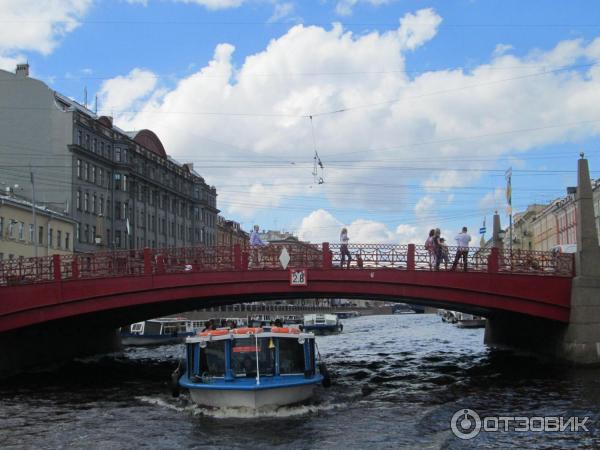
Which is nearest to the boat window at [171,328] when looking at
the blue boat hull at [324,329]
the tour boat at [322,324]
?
the tour boat at [322,324]

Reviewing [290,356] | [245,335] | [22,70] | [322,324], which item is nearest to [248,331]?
[245,335]

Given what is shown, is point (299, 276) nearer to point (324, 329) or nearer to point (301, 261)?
point (301, 261)

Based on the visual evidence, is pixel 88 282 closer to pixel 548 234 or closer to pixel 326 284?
pixel 326 284

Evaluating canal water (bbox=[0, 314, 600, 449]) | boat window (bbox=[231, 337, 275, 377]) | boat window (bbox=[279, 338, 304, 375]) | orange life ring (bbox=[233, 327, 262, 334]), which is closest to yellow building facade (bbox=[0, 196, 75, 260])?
canal water (bbox=[0, 314, 600, 449])

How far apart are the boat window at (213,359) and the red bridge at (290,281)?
874cm

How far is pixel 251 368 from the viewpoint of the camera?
26281 millimetres

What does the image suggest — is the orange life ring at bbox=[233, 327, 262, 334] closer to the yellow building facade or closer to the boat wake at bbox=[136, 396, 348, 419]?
the boat wake at bbox=[136, 396, 348, 419]

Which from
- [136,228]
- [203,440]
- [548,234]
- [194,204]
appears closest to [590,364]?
[203,440]

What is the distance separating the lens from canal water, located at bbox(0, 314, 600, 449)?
2180 cm

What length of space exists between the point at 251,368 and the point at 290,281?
383 inches

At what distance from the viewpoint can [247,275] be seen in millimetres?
35781

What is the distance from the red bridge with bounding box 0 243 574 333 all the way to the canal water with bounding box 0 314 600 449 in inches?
129

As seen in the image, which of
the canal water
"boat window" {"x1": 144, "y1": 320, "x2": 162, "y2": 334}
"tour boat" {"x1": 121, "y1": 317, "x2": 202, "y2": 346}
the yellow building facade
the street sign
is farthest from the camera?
"boat window" {"x1": 144, "y1": 320, "x2": 162, "y2": 334}

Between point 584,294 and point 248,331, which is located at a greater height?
point 584,294
